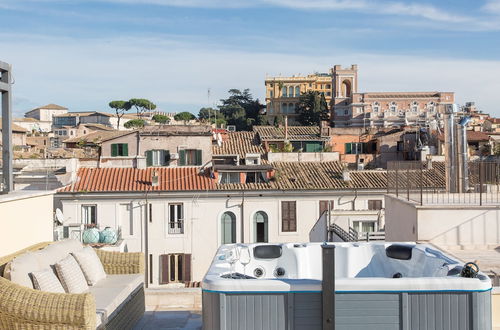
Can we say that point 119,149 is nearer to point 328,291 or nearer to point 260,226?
point 260,226

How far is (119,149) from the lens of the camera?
28.9m

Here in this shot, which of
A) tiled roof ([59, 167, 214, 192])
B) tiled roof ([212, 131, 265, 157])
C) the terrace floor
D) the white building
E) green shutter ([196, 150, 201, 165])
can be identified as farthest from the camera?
tiled roof ([212, 131, 265, 157])

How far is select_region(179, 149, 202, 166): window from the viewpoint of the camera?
89.6 ft

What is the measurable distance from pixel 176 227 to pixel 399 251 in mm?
16337

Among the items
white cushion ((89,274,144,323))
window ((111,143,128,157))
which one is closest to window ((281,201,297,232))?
window ((111,143,128,157))

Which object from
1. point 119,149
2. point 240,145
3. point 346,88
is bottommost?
point 119,149

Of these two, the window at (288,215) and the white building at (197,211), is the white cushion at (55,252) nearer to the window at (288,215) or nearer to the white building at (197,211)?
the white building at (197,211)

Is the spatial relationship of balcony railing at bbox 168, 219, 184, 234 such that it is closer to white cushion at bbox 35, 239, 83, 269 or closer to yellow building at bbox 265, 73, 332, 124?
white cushion at bbox 35, 239, 83, 269

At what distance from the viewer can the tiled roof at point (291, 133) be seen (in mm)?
34953

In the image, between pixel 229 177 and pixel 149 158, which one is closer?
pixel 229 177

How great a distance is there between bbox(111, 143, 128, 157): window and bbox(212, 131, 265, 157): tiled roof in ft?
14.8

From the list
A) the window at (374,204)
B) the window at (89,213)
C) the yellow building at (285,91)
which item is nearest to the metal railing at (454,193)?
the window at (374,204)

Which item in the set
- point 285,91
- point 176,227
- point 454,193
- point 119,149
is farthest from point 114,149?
point 285,91

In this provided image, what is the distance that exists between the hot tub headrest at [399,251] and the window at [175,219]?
1608 cm
